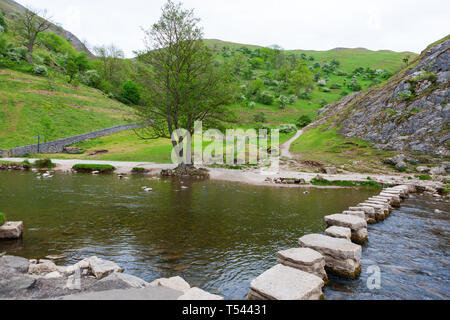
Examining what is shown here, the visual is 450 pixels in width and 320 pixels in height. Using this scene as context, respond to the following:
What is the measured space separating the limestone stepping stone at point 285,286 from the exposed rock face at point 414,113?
31.5 meters

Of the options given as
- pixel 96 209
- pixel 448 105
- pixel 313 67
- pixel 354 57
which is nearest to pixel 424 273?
pixel 96 209

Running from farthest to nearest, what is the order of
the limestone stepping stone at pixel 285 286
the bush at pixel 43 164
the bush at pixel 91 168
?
the bush at pixel 43 164 → the bush at pixel 91 168 → the limestone stepping stone at pixel 285 286

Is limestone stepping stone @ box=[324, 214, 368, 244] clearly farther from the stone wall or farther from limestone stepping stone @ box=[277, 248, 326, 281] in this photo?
the stone wall

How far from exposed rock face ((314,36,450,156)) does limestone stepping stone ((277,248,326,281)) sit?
30.3 metres

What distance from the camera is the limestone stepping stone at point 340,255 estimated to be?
6406 mm

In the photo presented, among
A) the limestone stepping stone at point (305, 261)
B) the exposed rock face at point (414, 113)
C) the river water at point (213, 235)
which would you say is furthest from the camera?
the exposed rock face at point (414, 113)

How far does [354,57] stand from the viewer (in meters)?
188

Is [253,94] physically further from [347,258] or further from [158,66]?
[347,258]

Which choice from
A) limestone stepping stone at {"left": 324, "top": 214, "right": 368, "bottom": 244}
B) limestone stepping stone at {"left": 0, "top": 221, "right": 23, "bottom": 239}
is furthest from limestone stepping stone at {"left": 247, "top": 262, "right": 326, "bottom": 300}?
limestone stepping stone at {"left": 0, "top": 221, "right": 23, "bottom": 239}

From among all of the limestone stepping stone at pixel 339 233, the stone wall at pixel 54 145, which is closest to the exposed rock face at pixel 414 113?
the limestone stepping stone at pixel 339 233

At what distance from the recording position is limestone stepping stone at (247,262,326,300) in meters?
4.53

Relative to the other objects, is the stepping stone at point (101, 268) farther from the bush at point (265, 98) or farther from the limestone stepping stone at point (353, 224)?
the bush at point (265, 98)

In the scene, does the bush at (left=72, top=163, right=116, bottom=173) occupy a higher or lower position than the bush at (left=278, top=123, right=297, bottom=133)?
lower

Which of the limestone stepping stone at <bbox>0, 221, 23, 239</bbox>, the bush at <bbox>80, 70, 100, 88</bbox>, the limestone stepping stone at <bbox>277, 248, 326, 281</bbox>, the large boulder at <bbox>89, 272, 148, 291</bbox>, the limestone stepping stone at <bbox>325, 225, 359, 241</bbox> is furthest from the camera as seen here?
the bush at <bbox>80, 70, 100, 88</bbox>
